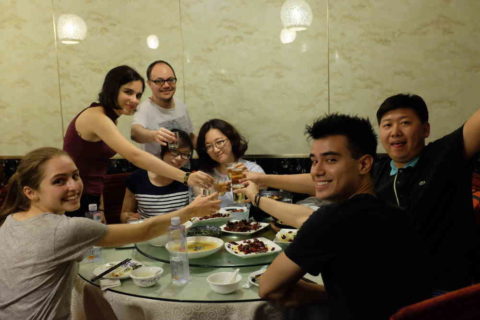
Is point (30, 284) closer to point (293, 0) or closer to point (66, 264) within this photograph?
point (66, 264)

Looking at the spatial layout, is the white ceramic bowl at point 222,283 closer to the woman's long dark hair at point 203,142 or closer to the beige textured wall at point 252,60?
the woman's long dark hair at point 203,142

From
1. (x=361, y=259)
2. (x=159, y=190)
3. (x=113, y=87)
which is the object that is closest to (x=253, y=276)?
(x=361, y=259)

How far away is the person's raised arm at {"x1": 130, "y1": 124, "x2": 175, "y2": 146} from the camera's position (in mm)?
2834

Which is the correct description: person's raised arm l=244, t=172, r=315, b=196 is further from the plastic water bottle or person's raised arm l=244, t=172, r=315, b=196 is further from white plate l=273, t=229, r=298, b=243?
the plastic water bottle

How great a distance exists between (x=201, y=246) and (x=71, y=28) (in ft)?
11.7

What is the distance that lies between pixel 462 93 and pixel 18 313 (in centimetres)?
395

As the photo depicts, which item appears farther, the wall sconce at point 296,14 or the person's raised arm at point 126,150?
the wall sconce at point 296,14

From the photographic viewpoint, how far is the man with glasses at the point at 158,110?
340 cm

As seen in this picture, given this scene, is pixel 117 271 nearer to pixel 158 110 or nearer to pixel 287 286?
pixel 287 286

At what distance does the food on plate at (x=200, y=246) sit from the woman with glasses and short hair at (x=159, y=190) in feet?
3.19

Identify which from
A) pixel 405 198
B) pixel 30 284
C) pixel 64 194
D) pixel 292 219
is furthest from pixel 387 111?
pixel 30 284

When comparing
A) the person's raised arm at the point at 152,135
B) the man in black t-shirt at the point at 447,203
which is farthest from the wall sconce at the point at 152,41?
the man in black t-shirt at the point at 447,203

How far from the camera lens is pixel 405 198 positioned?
6.17 ft

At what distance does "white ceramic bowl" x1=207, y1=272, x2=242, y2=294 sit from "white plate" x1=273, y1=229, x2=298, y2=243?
422 mm
